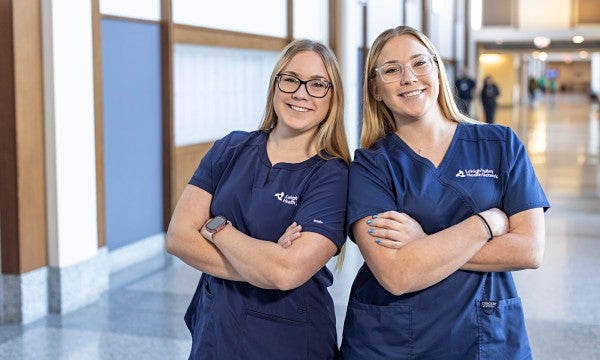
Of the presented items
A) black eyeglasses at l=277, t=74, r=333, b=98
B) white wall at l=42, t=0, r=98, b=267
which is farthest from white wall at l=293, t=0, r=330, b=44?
black eyeglasses at l=277, t=74, r=333, b=98

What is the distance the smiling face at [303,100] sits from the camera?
8.11 feet

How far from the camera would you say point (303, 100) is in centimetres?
247

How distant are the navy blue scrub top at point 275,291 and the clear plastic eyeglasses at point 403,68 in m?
0.27

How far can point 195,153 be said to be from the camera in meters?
8.24

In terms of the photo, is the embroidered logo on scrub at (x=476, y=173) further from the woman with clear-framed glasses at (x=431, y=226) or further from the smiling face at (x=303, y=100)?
the smiling face at (x=303, y=100)

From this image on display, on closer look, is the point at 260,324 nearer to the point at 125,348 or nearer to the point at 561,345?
the point at 125,348

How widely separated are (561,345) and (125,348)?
2.41m

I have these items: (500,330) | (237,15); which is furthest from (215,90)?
(500,330)

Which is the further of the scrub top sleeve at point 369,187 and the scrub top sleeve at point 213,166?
the scrub top sleeve at point 213,166

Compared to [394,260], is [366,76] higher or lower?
higher

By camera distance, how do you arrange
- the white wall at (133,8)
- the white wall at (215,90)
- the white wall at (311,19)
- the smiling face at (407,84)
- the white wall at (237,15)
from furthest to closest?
the white wall at (311,19) < the white wall at (215,90) < the white wall at (237,15) < the white wall at (133,8) < the smiling face at (407,84)

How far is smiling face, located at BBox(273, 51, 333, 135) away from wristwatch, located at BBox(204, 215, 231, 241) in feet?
1.04

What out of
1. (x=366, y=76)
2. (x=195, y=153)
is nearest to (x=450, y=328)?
(x=366, y=76)

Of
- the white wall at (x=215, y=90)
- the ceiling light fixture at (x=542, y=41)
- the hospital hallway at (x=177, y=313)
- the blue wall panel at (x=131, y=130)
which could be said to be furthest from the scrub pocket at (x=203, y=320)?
the ceiling light fixture at (x=542, y=41)
